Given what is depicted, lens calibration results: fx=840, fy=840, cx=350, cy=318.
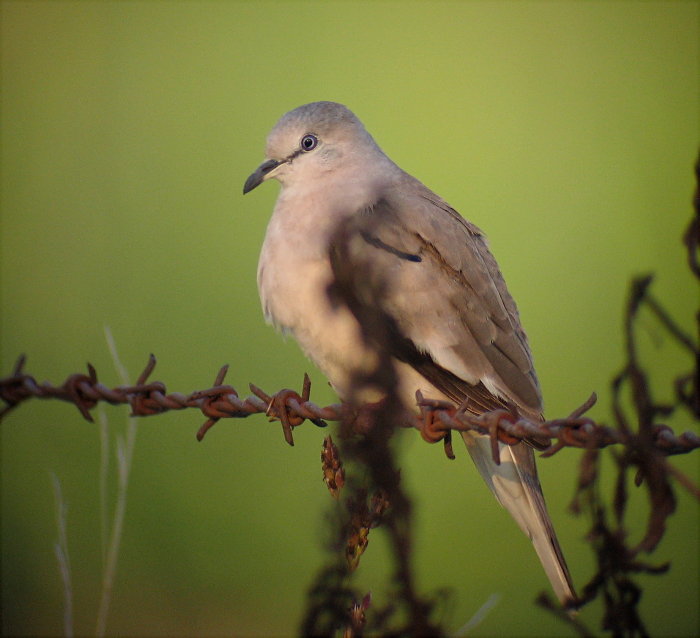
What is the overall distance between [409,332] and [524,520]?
2.87 ft

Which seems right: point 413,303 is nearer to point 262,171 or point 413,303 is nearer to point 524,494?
point 524,494

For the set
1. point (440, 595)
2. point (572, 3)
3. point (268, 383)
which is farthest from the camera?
point (572, 3)

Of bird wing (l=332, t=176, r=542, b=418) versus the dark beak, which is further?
the dark beak

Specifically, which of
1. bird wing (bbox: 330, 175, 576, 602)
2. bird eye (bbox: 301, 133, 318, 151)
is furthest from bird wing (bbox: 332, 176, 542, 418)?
bird eye (bbox: 301, 133, 318, 151)

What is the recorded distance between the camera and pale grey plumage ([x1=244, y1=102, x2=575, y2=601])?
2.82 meters

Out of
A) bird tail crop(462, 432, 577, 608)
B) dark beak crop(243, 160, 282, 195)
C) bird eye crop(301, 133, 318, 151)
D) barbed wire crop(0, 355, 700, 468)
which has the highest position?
bird eye crop(301, 133, 318, 151)

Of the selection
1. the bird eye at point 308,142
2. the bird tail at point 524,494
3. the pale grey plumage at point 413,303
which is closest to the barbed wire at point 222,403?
the pale grey plumage at point 413,303

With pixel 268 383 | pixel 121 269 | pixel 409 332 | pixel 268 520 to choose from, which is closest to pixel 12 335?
pixel 121 269

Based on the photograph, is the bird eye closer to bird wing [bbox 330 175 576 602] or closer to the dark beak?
the dark beak

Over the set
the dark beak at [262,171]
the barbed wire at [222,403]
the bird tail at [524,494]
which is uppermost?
the dark beak at [262,171]

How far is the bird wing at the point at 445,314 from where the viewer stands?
279 cm

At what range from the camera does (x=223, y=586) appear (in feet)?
16.2

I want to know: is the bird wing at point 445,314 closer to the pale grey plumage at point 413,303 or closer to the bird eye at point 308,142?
the pale grey plumage at point 413,303

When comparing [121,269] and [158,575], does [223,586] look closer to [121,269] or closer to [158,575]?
[158,575]
